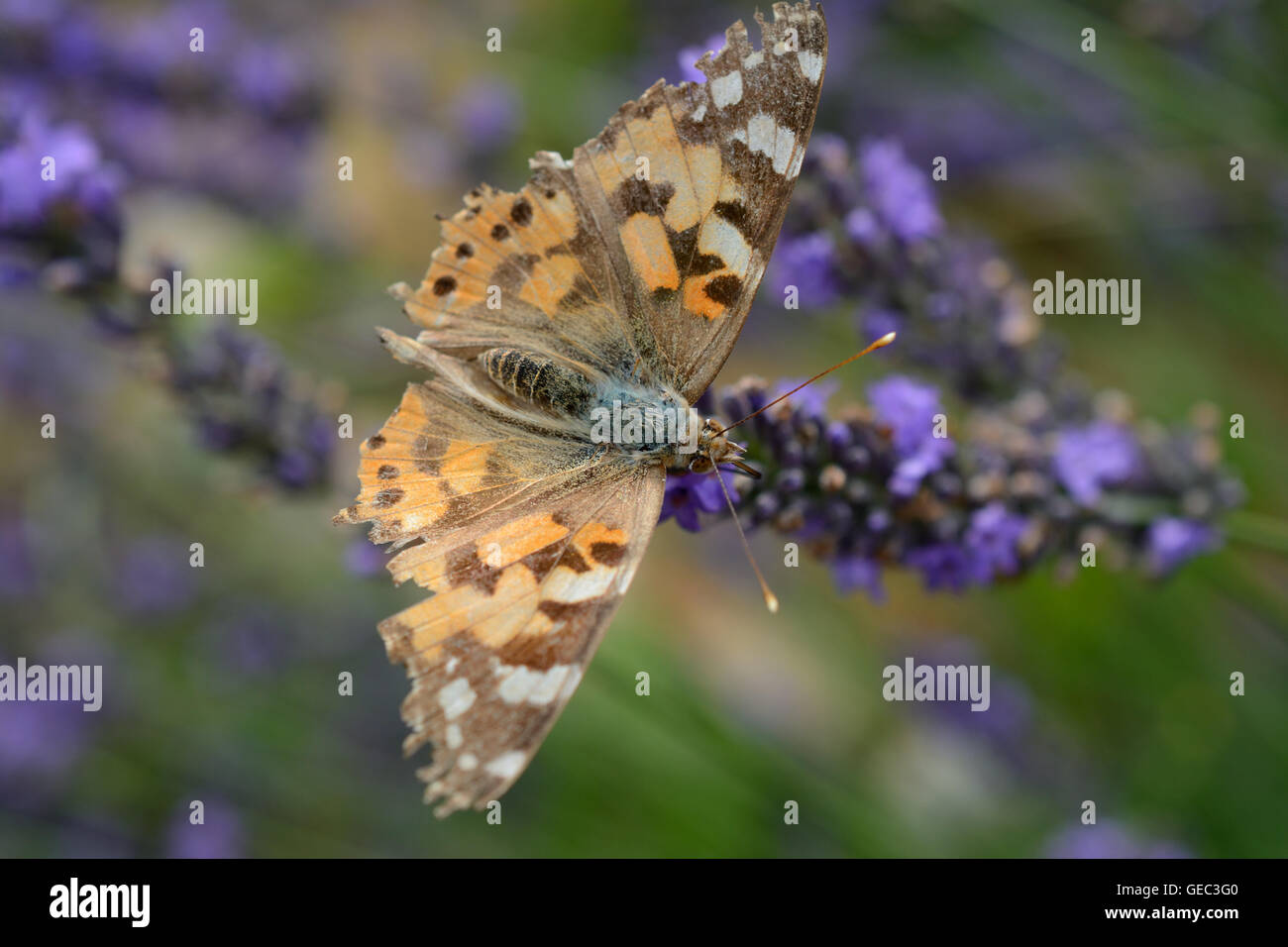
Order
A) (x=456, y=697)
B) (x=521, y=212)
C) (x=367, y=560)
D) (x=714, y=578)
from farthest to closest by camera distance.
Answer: (x=714, y=578) → (x=367, y=560) → (x=521, y=212) → (x=456, y=697)

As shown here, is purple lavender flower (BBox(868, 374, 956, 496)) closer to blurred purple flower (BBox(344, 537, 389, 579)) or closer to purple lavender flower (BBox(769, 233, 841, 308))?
purple lavender flower (BBox(769, 233, 841, 308))

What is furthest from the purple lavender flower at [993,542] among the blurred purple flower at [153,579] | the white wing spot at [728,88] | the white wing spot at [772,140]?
the blurred purple flower at [153,579]

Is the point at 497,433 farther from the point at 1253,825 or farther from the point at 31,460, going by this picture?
the point at 31,460

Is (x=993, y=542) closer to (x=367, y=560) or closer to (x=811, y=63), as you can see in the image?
(x=811, y=63)

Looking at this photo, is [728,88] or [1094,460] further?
[1094,460]

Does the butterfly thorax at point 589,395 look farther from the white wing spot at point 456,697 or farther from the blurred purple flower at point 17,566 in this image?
the blurred purple flower at point 17,566

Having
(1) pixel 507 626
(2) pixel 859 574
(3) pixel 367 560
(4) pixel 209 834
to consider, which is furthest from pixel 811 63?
(4) pixel 209 834

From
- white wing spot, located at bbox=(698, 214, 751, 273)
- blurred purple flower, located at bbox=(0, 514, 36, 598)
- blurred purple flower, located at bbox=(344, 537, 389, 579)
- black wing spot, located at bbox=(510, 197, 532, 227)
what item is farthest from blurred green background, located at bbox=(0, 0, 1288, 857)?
white wing spot, located at bbox=(698, 214, 751, 273)

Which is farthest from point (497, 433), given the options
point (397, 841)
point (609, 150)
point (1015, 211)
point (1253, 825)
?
point (1015, 211)
